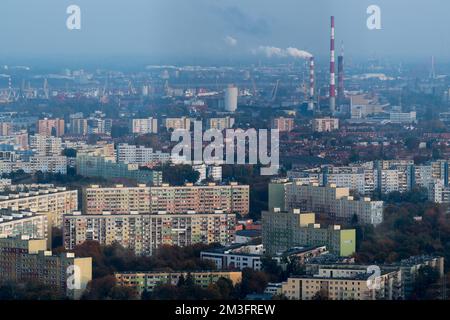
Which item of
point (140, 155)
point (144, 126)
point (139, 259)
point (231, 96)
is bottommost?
point (139, 259)

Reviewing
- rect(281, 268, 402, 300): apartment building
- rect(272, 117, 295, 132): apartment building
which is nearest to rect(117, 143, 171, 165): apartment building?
rect(272, 117, 295, 132): apartment building

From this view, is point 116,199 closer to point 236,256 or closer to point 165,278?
point 236,256

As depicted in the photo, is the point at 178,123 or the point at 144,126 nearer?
the point at 178,123

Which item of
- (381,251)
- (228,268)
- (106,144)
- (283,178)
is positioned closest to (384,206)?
(283,178)

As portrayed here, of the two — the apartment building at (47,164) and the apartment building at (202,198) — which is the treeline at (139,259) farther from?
the apartment building at (47,164)

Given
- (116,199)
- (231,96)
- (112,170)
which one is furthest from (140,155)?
(231,96)

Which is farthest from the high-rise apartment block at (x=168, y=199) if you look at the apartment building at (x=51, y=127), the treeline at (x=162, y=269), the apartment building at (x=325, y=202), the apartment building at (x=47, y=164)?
the apartment building at (x=51, y=127)

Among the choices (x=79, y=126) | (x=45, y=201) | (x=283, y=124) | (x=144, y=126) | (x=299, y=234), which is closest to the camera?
(x=299, y=234)
